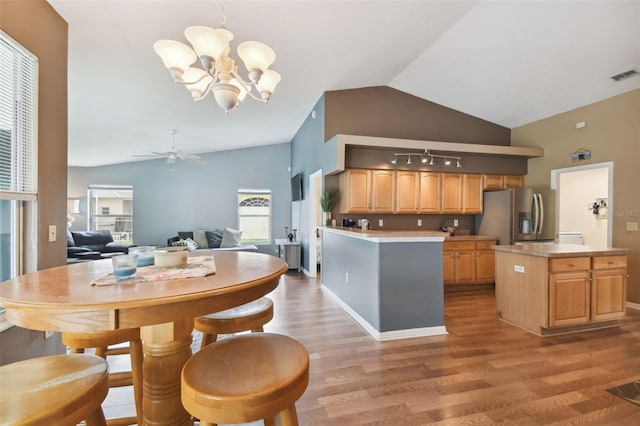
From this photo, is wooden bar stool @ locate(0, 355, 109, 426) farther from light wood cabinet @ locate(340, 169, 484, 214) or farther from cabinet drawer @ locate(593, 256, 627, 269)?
cabinet drawer @ locate(593, 256, 627, 269)

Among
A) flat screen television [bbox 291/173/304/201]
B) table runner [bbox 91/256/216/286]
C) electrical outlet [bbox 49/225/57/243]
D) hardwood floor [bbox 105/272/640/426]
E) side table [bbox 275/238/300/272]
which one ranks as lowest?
hardwood floor [bbox 105/272/640/426]

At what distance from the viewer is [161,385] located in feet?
3.97

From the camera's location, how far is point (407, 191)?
4777 millimetres

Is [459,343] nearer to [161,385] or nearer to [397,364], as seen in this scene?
[397,364]

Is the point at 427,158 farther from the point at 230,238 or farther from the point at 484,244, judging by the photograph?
the point at 230,238

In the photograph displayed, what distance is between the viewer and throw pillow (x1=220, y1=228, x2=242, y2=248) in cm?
647

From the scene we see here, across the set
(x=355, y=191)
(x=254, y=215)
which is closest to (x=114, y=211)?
(x=254, y=215)

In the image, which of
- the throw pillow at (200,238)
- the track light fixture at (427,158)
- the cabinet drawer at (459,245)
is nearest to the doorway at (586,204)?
the cabinet drawer at (459,245)

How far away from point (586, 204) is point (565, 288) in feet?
13.5

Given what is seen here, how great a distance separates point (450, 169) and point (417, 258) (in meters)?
2.65

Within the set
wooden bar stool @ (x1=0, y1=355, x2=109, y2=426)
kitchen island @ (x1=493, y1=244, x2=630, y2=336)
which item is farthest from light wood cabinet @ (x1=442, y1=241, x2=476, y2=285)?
wooden bar stool @ (x1=0, y1=355, x2=109, y2=426)

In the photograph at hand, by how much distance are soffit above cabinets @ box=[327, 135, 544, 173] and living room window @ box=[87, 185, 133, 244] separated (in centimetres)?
550

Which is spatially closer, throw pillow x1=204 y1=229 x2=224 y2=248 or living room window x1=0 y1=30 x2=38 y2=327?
living room window x1=0 y1=30 x2=38 y2=327

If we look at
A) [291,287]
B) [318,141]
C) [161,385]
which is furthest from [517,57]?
[161,385]
